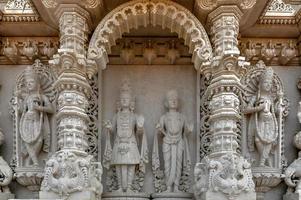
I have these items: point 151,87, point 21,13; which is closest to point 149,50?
point 151,87

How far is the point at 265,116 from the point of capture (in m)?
8.27

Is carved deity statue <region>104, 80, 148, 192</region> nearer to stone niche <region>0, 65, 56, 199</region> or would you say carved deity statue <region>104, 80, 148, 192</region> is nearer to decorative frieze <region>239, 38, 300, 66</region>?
stone niche <region>0, 65, 56, 199</region>

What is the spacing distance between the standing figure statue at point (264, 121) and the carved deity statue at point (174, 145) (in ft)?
2.39

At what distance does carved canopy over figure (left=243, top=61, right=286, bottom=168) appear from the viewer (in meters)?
8.27

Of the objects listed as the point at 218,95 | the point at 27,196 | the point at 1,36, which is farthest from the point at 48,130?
the point at 218,95

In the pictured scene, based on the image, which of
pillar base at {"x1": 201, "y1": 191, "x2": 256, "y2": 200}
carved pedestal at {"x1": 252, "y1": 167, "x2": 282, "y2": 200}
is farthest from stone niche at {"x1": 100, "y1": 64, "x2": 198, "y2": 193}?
pillar base at {"x1": 201, "y1": 191, "x2": 256, "y2": 200}

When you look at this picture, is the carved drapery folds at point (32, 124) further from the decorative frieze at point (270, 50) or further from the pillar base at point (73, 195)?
the decorative frieze at point (270, 50)

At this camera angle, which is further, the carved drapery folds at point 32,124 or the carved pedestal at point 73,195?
the carved drapery folds at point 32,124

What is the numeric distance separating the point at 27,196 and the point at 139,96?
177cm

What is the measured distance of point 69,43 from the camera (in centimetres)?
773

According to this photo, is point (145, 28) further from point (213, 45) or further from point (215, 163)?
point (215, 163)

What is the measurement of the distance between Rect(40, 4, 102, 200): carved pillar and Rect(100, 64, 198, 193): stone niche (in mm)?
761

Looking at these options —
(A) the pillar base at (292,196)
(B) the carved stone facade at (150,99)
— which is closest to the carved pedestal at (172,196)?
(B) the carved stone facade at (150,99)

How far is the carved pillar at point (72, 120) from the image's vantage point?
7.38 metres
